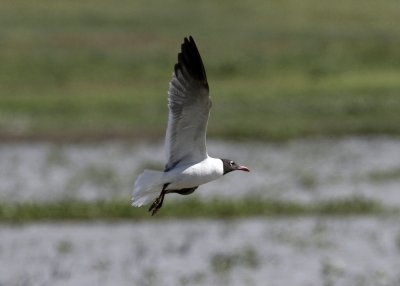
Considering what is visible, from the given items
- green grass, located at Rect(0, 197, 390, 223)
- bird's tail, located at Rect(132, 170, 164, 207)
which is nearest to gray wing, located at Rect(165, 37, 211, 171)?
bird's tail, located at Rect(132, 170, 164, 207)

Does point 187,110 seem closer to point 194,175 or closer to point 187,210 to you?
point 194,175

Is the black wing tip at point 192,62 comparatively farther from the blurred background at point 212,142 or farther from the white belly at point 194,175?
the blurred background at point 212,142

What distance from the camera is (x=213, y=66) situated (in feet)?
144

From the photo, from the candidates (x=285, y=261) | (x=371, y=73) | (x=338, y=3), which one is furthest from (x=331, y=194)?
(x=338, y=3)

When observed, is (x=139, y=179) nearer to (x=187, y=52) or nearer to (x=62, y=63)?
(x=187, y=52)

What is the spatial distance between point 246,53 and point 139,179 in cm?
3372

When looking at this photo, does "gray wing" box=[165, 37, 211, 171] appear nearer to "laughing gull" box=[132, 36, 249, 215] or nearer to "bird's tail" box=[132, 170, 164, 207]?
"laughing gull" box=[132, 36, 249, 215]

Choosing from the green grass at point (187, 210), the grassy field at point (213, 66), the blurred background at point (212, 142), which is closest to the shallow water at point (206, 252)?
the blurred background at point (212, 142)

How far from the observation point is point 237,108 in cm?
3612

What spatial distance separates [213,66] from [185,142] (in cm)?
3095

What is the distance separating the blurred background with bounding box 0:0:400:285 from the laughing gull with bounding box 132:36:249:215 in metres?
6.38

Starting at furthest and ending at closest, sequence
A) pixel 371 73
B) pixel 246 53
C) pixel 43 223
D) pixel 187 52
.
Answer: pixel 246 53 < pixel 371 73 < pixel 43 223 < pixel 187 52

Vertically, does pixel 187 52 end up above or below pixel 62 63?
above

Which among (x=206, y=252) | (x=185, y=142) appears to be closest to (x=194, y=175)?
(x=185, y=142)
